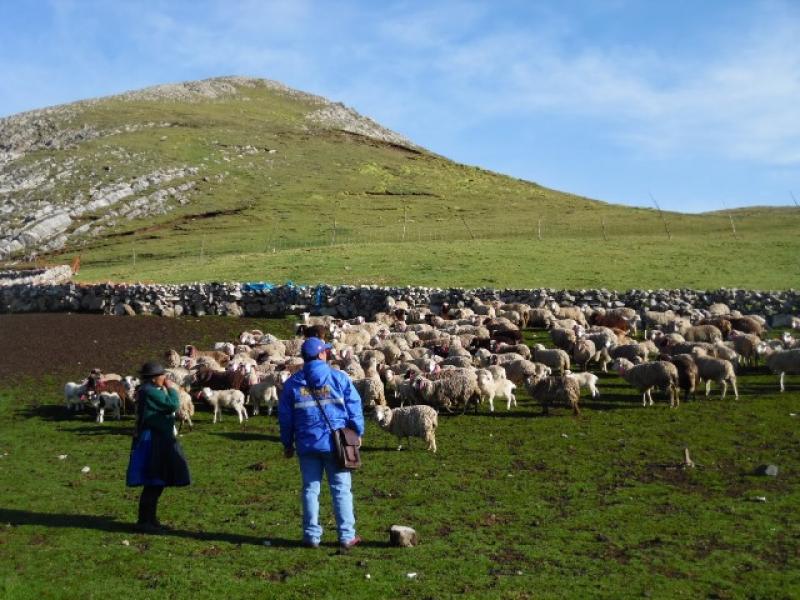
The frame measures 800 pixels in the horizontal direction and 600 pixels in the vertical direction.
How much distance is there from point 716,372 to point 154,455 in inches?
566

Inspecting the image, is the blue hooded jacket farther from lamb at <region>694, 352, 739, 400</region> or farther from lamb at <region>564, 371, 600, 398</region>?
lamb at <region>694, 352, 739, 400</region>

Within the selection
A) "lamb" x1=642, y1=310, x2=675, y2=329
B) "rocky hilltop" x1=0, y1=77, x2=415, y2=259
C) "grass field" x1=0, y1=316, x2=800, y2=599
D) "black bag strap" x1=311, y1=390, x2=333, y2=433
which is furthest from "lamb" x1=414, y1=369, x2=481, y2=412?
"rocky hilltop" x1=0, y1=77, x2=415, y2=259

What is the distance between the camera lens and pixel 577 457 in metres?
14.9

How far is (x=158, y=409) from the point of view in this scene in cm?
1112

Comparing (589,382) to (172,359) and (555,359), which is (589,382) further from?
(172,359)

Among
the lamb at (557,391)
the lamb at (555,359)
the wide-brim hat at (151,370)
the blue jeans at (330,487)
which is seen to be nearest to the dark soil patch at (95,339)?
the lamb at (555,359)

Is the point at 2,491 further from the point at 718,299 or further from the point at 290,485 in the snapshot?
the point at 718,299

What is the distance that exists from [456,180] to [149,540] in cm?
9490

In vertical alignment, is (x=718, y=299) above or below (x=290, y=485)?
above

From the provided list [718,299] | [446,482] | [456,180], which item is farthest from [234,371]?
[456,180]

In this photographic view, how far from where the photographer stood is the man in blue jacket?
1004 centimetres

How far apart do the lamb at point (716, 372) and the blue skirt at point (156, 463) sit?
14.0 m

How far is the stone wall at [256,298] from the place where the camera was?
36.1 meters

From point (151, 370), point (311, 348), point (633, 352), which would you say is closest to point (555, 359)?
point (633, 352)
